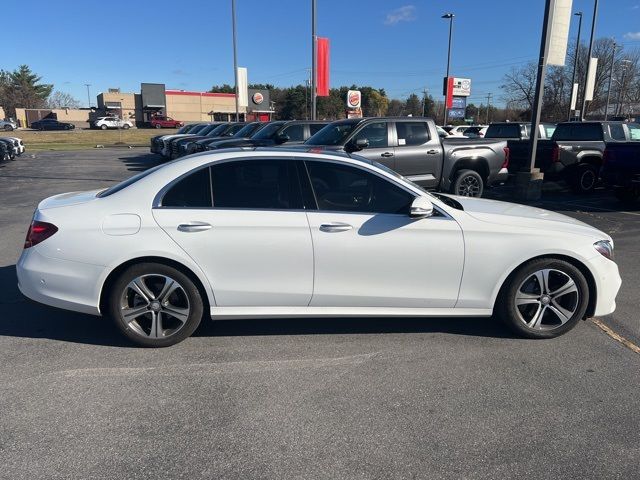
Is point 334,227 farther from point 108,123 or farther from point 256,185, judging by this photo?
point 108,123

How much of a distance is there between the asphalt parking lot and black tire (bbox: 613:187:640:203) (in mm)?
6967

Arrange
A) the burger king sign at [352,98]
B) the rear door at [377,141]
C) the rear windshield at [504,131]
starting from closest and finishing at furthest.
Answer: the rear door at [377,141]
the rear windshield at [504,131]
the burger king sign at [352,98]

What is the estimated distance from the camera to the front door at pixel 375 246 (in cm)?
398

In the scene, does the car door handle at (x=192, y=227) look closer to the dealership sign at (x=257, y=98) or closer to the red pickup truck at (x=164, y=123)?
the red pickup truck at (x=164, y=123)

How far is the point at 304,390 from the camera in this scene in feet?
11.4

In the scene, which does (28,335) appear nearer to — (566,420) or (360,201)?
(360,201)

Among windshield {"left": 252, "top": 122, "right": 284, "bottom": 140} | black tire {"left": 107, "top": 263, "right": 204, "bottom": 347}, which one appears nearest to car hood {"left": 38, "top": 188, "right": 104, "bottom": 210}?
black tire {"left": 107, "top": 263, "right": 204, "bottom": 347}

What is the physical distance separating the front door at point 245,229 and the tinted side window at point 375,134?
6156 millimetres

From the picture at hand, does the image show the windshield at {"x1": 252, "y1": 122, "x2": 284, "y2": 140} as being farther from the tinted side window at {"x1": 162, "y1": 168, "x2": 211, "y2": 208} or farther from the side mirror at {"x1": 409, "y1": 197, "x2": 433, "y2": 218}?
the side mirror at {"x1": 409, "y1": 197, "x2": 433, "y2": 218}

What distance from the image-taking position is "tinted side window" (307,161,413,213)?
13.4 feet

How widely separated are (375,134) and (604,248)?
20.8 feet

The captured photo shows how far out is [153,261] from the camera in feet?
12.9

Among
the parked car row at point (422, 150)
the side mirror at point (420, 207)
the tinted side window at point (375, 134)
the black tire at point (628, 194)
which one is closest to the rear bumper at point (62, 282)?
the side mirror at point (420, 207)

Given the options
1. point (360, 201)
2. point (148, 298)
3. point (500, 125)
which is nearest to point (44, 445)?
point (148, 298)
